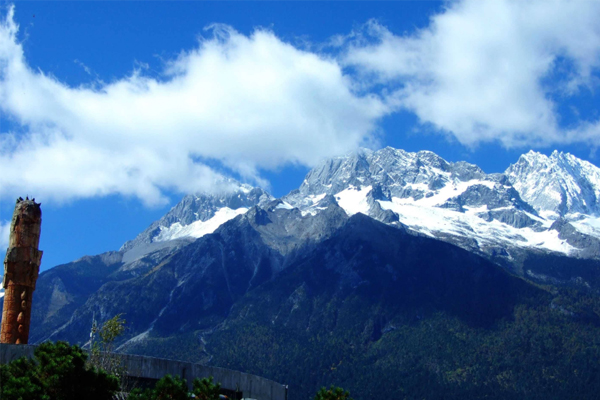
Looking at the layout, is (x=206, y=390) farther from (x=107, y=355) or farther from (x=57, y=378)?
(x=107, y=355)

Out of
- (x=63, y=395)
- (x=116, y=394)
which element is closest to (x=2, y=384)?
(x=63, y=395)

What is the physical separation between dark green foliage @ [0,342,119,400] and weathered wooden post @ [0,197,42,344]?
35.0 ft

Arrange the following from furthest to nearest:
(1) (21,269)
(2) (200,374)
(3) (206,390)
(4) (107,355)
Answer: (2) (200,374) → (4) (107,355) → (1) (21,269) → (3) (206,390)

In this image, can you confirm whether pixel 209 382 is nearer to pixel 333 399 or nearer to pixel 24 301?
pixel 333 399

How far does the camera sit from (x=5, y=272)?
64750 mm

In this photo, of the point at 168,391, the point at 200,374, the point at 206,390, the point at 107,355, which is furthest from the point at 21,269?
the point at 206,390

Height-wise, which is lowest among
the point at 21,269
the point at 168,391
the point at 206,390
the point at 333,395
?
the point at 168,391

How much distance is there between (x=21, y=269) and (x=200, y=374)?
1855cm

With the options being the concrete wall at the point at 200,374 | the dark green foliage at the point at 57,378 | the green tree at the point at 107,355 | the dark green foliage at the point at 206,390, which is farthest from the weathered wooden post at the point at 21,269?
the dark green foliage at the point at 206,390

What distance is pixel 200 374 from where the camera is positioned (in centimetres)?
7431

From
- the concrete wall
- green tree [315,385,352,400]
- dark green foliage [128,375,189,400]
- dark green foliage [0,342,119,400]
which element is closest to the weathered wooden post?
the concrete wall

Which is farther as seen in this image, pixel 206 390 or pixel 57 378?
pixel 206 390

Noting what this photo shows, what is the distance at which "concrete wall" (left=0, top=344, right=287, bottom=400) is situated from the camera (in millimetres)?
70750

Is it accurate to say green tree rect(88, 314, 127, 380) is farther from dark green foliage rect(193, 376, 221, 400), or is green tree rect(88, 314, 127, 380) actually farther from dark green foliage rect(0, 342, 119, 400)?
dark green foliage rect(193, 376, 221, 400)
